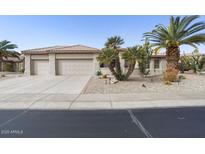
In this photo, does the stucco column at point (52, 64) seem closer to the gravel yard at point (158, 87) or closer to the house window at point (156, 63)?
the house window at point (156, 63)

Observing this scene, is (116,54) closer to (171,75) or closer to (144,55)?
(144,55)

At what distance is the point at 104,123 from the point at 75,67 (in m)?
21.9

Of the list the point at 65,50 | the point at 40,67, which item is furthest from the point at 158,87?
the point at 40,67

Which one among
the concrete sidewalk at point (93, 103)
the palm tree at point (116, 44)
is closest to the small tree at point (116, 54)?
the palm tree at point (116, 44)

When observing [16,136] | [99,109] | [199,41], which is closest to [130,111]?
[99,109]

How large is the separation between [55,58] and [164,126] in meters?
23.7

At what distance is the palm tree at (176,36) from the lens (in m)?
18.4

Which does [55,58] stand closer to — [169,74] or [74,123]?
[169,74]

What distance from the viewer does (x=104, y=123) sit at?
7.11 meters

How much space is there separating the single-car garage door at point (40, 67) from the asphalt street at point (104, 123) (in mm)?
20664

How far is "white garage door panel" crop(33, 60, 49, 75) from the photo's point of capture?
29.4 m

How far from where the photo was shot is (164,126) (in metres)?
6.76

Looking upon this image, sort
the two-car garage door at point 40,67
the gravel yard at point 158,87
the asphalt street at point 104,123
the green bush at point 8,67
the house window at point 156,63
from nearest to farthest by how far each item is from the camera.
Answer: the asphalt street at point 104,123 → the gravel yard at point 158,87 → the house window at point 156,63 → the two-car garage door at point 40,67 → the green bush at point 8,67

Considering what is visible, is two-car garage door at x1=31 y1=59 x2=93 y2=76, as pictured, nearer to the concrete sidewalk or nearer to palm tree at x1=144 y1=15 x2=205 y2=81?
palm tree at x1=144 y1=15 x2=205 y2=81
